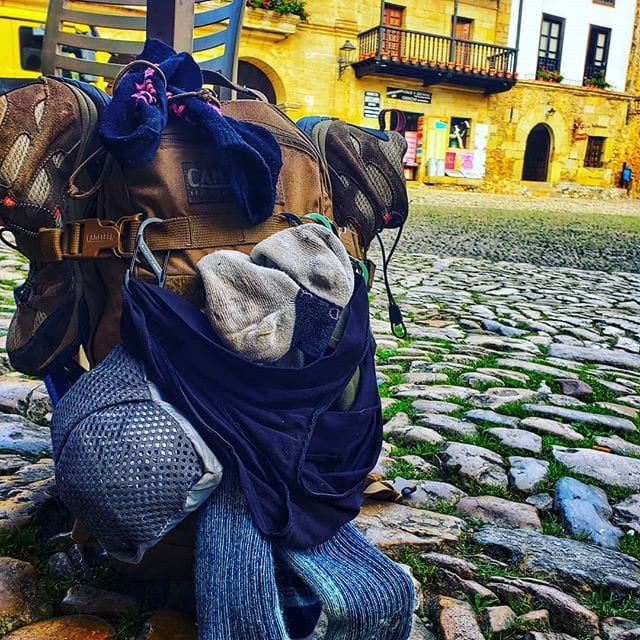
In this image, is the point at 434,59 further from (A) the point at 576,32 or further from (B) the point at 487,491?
(B) the point at 487,491

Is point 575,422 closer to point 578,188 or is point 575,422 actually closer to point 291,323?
point 291,323

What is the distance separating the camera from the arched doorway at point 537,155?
98.1 ft

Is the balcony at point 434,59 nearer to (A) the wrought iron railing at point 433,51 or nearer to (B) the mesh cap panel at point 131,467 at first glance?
(A) the wrought iron railing at point 433,51

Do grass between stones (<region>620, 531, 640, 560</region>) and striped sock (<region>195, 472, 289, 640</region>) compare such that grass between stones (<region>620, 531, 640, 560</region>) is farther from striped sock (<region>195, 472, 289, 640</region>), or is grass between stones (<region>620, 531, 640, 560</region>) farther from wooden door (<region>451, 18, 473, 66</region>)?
wooden door (<region>451, 18, 473, 66</region>)

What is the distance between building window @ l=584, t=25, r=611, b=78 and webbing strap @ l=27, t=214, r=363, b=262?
1258 inches

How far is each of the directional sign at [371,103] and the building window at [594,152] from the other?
33.7ft

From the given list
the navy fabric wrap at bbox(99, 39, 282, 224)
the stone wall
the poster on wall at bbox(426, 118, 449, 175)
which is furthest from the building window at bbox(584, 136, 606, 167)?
the navy fabric wrap at bbox(99, 39, 282, 224)

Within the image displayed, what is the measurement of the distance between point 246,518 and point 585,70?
3235 centimetres

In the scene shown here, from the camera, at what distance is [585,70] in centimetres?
2966

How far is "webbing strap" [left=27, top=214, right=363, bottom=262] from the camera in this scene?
5.15ft

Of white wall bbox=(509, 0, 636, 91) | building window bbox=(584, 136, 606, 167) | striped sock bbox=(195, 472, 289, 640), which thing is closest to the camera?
striped sock bbox=(195, 472, 289, 640)

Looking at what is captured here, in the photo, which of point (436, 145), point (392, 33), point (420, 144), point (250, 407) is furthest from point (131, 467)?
point (436, 145)

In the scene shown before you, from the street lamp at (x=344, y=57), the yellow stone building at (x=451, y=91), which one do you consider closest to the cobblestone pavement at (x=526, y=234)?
the yellow stone building at (x=451, y=91)

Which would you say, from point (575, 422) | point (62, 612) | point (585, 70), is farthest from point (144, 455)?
point (585, 70)
